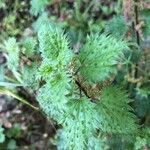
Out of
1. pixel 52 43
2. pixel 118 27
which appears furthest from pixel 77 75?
pixel 118 27

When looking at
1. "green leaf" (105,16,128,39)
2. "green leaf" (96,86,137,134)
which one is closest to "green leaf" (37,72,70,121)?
"green leaf" (96,86,137,134)

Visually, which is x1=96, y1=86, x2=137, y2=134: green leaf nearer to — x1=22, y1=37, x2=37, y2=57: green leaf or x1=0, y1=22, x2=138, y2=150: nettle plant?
x1=0, y1=22, x2=138, y2=150: nettle plant

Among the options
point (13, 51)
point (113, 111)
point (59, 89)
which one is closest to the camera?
point (59, 89)

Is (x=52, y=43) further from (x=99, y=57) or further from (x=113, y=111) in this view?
(x=113, y=111)

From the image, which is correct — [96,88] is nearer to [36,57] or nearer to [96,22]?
[36,57]

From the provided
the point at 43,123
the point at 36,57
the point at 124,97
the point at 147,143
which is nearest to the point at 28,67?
the point at 36,57
